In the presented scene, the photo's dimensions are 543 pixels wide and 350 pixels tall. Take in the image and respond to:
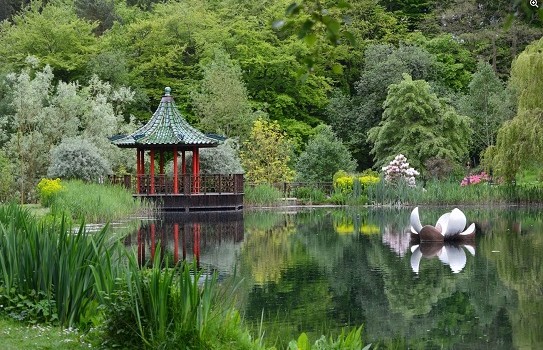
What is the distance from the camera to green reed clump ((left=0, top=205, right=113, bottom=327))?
6078 millimetres

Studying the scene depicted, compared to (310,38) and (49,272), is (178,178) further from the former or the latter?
(310,38)

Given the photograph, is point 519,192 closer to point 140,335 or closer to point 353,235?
point 353,235

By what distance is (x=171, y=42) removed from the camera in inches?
1503

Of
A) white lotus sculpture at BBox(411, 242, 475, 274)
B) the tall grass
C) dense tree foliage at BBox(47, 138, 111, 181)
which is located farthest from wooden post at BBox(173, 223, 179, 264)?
the tall grass

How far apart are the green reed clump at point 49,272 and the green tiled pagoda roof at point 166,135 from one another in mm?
19832

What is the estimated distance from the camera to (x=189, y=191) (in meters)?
26.9

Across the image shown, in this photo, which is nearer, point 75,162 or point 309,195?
point 75,162

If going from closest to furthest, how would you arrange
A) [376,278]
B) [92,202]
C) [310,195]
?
[376,278], [92,202], [310,195]

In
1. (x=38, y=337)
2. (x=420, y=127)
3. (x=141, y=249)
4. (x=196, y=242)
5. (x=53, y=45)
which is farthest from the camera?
(x=53, y=45)

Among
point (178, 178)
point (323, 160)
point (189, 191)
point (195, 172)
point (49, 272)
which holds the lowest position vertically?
point (49, 272)

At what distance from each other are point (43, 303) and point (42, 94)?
23.2 metres

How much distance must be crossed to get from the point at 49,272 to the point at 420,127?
2704cm

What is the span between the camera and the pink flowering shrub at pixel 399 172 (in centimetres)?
2970

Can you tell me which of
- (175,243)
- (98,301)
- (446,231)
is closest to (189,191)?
(175,243)
